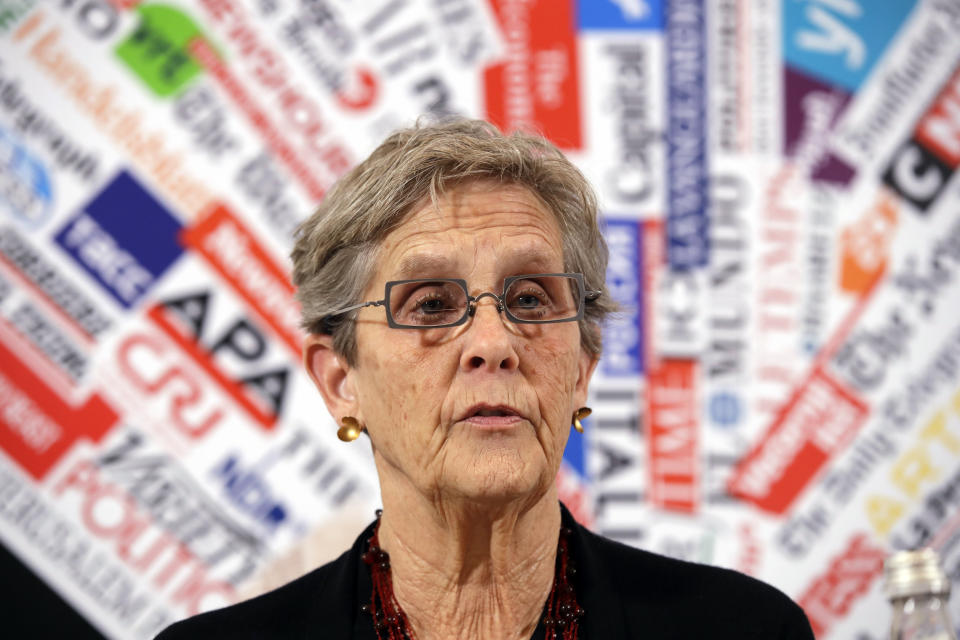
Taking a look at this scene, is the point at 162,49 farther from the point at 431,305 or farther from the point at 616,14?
the point at 431,305

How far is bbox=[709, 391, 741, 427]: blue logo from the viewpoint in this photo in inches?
98.0

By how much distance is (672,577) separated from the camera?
4.73 ft

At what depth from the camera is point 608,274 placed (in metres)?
2.48

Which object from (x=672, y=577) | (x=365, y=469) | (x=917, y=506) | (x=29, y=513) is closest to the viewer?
(x=672, y=577)

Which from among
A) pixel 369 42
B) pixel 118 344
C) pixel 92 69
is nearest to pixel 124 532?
pixel 118 344

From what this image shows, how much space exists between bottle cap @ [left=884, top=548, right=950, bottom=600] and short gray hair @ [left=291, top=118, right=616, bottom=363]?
64 centimetres

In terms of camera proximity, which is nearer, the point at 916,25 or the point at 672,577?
the point at 672,577

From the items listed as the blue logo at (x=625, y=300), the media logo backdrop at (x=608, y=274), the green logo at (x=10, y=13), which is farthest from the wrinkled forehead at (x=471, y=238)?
the green logo at (x=10, y=13)

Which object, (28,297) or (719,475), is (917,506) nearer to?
(719,475)

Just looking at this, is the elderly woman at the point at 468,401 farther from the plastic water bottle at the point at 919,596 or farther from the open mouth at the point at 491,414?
the plastic water bottle at the point at 919,596

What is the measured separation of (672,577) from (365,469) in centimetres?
108

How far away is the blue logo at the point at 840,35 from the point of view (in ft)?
8.54

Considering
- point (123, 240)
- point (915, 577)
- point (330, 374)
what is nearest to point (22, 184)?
point (123, 240)

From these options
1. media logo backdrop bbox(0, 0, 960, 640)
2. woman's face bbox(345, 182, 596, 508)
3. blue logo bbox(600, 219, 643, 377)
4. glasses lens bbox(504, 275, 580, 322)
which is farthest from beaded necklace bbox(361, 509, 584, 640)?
blue logo bbox(600, 219, 643, 377)
